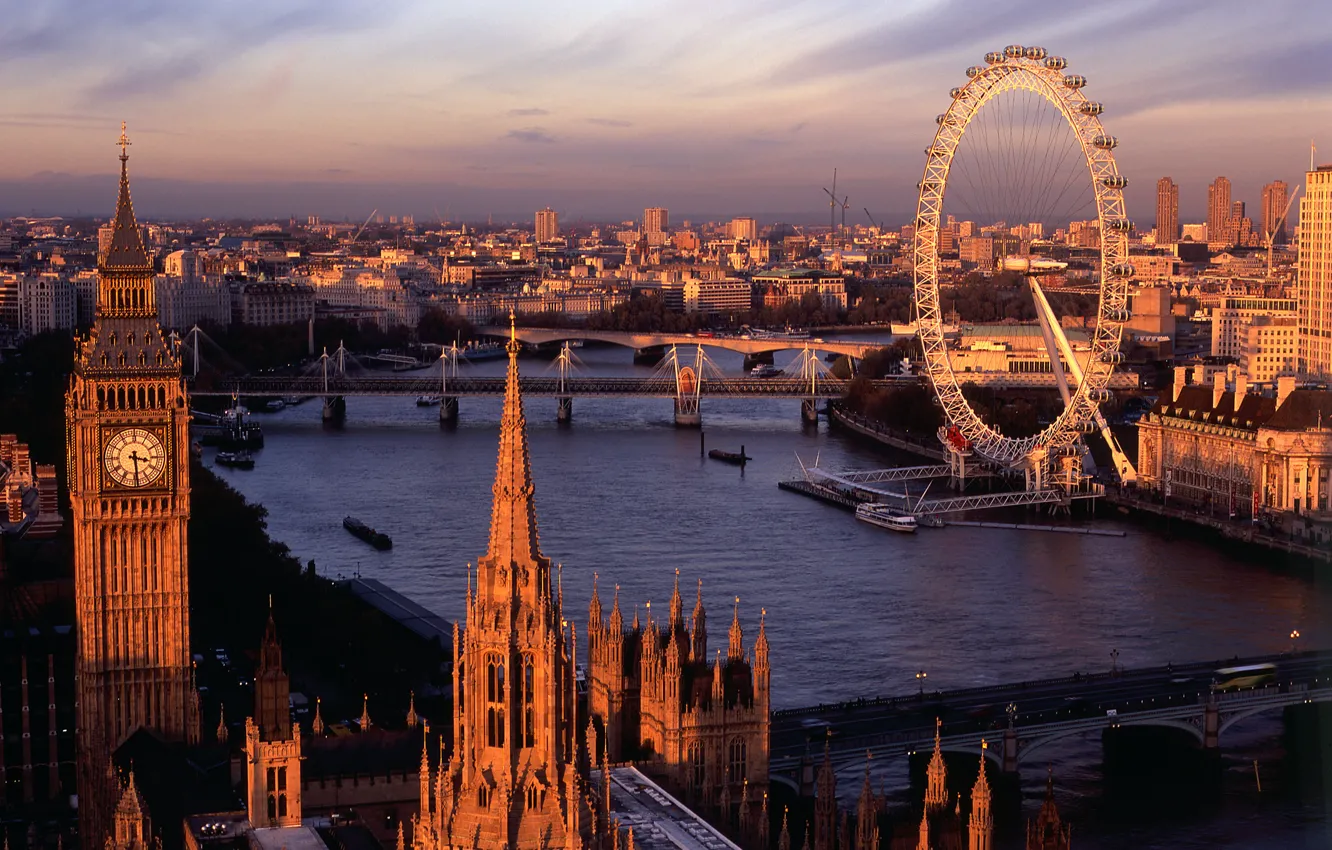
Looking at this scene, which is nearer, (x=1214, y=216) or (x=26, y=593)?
(x=26, y=593)

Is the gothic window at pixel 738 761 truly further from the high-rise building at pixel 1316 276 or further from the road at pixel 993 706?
the high-rise building at pixel 1316 276

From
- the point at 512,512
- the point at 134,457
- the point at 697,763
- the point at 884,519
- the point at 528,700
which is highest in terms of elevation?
the point at 512,512

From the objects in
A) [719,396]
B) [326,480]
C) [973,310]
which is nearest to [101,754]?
[326,480]

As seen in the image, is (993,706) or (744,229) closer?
(993,706)

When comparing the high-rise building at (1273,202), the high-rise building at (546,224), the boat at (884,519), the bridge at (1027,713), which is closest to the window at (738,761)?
the bridge at (1027,713)

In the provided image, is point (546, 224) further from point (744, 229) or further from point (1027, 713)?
point (1027, 713)

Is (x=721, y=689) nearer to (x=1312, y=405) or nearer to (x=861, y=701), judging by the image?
(x=861, y=701)

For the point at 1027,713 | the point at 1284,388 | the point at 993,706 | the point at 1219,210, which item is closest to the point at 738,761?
the point at 1027,713
